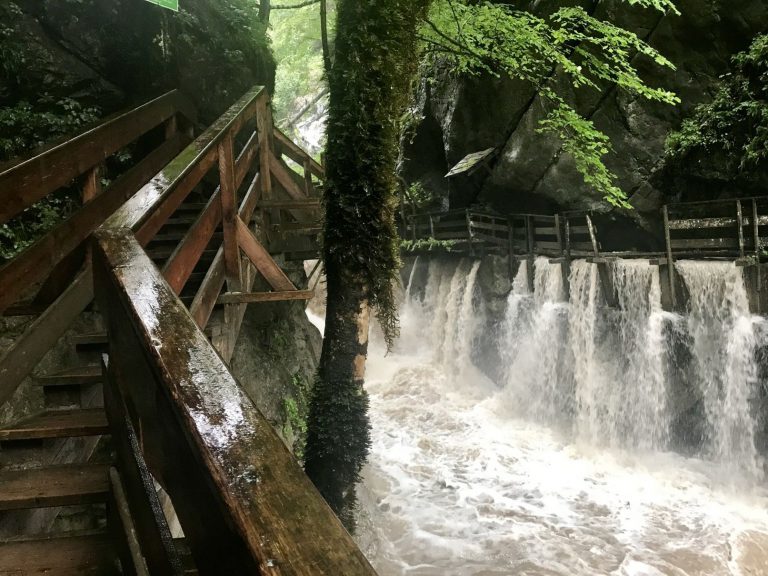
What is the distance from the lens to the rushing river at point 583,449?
7.23m

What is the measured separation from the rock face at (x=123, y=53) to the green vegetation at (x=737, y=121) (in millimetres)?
10246

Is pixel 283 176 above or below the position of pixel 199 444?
above

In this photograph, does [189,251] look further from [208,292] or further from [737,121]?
[737,121]

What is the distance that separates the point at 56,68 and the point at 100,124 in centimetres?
279

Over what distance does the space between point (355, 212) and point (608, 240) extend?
1292 centimetres

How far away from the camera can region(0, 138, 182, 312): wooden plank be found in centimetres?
289

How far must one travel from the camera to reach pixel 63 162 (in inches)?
133

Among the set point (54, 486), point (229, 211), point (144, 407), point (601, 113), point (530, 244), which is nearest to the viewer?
point (144, 407)

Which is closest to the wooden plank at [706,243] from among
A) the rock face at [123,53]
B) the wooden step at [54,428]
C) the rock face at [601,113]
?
the rock face at [601,113]

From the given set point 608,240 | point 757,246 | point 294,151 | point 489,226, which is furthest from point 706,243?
point 294,151

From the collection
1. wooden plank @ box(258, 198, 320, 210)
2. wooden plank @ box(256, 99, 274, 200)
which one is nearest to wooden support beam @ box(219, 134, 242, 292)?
wooden plank @ box(258, 198, 320, 210)

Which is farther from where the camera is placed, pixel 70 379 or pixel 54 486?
pixel 70 379

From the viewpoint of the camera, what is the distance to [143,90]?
21.7 feet

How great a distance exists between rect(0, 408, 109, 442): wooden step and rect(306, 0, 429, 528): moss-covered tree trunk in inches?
81.6
